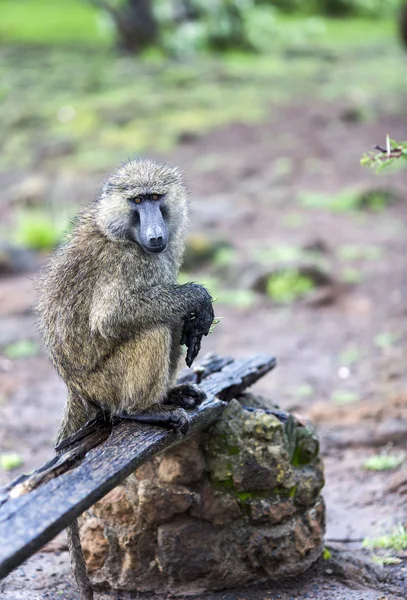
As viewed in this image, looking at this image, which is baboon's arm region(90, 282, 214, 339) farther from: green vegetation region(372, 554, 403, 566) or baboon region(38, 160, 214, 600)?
green vegetation region(372, 554, 403, 566)

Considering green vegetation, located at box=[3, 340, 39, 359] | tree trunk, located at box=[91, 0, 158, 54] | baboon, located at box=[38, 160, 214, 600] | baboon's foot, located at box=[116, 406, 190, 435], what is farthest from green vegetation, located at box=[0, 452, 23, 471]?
tree trunk, located at box=[91, 0, 158, 54]

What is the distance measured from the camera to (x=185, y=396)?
13.4 feet

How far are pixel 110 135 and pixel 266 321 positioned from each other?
733cm

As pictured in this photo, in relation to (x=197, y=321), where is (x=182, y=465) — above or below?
below

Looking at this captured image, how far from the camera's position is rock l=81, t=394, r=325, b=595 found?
411cm

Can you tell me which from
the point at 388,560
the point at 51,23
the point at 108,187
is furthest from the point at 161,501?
the point at 51,23

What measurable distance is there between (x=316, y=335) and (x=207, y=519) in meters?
4.19

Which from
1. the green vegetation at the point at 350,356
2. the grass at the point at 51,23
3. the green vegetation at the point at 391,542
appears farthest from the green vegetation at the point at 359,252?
the grass at the point at 51,23

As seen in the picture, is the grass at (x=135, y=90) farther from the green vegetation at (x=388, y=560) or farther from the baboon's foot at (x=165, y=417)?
the baboon's foot at (x=165, y=417)

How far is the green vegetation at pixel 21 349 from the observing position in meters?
7.81

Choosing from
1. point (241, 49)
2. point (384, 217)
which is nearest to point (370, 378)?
point (384, 217)

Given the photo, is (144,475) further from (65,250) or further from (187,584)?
(65,250)

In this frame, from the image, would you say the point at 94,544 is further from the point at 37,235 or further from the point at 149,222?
the point at 37,235

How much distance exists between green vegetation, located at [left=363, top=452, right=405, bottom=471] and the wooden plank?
5.90 ft
